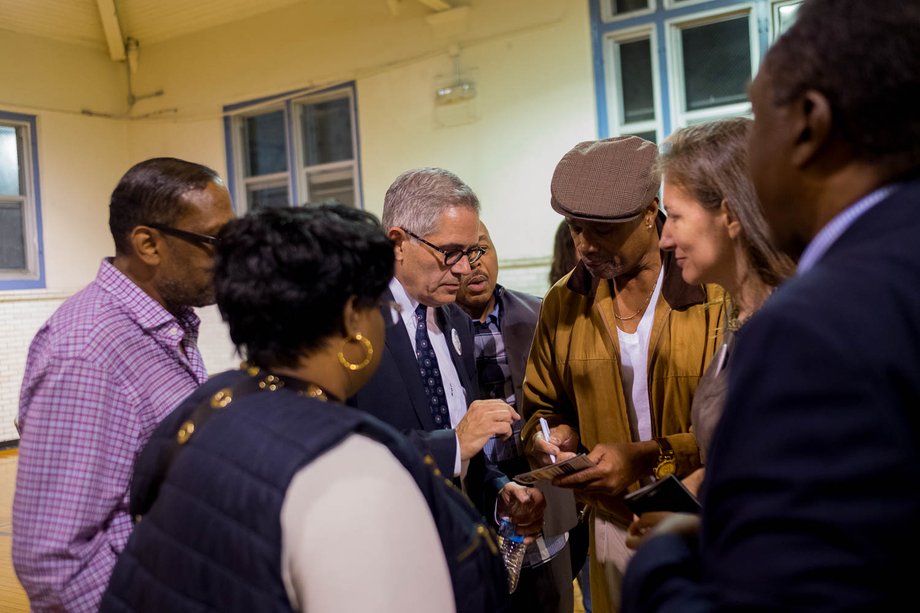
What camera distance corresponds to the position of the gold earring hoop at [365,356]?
129 cm

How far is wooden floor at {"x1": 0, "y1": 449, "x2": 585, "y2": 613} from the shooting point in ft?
14.9

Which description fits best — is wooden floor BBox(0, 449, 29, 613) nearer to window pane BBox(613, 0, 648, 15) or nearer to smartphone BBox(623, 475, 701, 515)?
smartphone BBox(623, 475, 701, 515)

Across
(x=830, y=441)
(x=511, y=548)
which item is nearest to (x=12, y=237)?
(x=511, y=548)

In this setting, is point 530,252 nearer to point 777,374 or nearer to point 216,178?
point 216,178

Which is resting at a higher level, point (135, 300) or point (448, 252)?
point (448, 252)

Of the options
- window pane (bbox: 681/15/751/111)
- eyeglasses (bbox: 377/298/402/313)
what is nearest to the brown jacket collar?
eyeglasses (bbox: 377/298/402/313)

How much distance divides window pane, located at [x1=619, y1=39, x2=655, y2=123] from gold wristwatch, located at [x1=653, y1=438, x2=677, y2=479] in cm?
627

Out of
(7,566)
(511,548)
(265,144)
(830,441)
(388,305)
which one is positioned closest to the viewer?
(830,441)

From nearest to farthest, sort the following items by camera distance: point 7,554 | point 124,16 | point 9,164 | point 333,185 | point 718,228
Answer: point 718,228, point 7,554, point 9,164, point 333,185, point 124,16

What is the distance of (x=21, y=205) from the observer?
9.98m

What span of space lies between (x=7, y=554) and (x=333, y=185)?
18.7ft

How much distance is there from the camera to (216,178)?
6.63 feet

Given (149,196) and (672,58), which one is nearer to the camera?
(149,196)

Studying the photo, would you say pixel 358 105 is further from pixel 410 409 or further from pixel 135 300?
pixel 135 300
